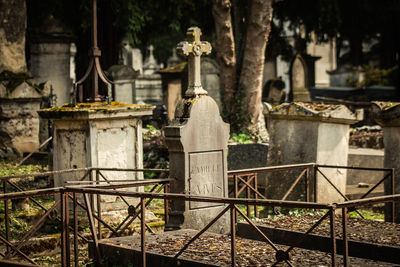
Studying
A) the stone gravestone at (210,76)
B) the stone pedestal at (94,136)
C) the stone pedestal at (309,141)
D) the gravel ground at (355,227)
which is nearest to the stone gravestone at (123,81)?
the stone gravestone at (210,76)

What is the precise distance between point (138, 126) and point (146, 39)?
1321cm

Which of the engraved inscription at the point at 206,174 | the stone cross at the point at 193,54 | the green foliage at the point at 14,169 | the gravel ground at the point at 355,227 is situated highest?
the stone cross at the point at 193,54

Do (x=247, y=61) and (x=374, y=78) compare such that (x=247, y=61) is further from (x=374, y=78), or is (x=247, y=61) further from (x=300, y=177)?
(x=374, y=78)

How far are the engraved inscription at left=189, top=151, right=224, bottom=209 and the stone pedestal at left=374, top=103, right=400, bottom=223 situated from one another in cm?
237

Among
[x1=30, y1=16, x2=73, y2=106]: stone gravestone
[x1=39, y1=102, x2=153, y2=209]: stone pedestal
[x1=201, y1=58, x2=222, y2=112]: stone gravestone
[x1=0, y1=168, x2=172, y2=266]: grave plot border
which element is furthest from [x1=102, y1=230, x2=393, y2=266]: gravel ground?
[x1=30, y1=16, x2=73, y2=106]: stone gravestone

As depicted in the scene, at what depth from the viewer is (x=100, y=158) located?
866 cm

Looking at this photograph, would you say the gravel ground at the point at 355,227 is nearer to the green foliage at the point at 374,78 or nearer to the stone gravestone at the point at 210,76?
the stone gravestone at the point at 210,76

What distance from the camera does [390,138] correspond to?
8875 millimetres

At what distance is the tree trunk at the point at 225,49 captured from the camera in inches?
607

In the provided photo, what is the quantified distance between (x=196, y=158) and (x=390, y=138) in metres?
2.92

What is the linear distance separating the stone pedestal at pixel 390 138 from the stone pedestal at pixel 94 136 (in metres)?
3.16

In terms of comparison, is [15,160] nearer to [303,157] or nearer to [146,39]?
[303,157]

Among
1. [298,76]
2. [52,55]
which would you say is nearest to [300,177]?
[52,55]

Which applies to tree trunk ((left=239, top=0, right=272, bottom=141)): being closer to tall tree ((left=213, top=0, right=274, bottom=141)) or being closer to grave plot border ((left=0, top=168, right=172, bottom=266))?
tall tree ((left=213, top=0, right=274, bottom=141))
